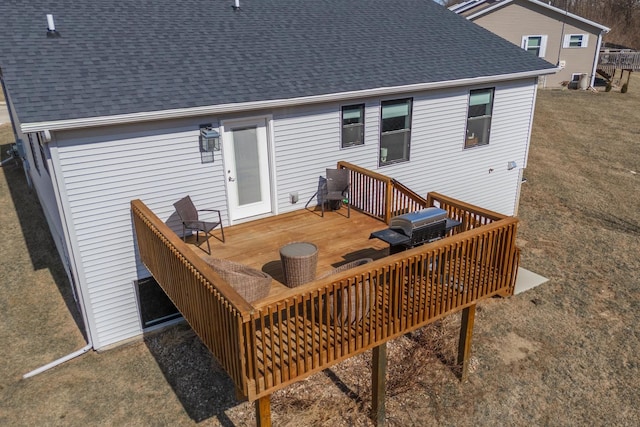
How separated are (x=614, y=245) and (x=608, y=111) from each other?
694 inches

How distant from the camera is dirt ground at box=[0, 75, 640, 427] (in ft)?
22.2

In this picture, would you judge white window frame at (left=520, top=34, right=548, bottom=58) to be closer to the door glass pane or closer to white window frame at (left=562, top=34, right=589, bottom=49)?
white window frame at (left=562, top=34, right=589, bottom=49)

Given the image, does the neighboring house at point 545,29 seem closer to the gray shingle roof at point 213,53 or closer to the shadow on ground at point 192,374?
the gray shingle roof at point 213,53

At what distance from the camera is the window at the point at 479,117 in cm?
1120

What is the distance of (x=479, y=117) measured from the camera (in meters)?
11.5

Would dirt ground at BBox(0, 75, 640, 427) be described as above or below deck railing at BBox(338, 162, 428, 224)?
below

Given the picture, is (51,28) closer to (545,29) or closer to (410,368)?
(410,368)

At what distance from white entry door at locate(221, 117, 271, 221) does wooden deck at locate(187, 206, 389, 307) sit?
308mm

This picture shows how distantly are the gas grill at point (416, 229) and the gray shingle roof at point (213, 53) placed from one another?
318 centimetres

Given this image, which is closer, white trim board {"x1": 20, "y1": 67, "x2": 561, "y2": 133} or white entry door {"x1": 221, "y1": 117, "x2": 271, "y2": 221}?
white trim board {"x1": 20, "y1": 67, "x2": 561, "y2": 133}

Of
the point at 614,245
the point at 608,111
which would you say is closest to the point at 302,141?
the point at 614,245

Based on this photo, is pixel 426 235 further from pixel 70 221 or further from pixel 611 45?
pixel 611 45

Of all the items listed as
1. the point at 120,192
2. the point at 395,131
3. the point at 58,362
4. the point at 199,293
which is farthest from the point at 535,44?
the point at 58,362

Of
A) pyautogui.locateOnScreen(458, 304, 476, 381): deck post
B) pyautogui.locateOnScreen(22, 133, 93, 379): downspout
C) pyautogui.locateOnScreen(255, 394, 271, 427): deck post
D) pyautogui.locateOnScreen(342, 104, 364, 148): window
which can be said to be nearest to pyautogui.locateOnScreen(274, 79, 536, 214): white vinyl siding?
A: pyautogui.locateOnScreen(342, 104, 364, 148): window
